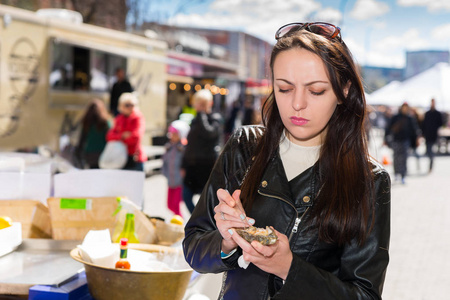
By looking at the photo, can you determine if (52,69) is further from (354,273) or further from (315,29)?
(354,273)

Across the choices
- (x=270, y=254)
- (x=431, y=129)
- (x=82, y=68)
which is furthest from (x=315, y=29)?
(x=431, y=129)

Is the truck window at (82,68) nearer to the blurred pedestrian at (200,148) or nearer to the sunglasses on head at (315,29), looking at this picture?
the blurred pedestrian at (200,148)

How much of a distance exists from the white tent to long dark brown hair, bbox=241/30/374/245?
48.3 ft

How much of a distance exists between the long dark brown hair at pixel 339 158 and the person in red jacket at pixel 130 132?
6.00 metres

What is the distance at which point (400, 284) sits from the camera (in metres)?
5.50

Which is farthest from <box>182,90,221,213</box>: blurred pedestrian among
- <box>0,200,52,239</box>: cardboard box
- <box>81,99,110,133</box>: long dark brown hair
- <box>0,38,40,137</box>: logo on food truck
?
<box>0,200,52,239</box>: cardboard box

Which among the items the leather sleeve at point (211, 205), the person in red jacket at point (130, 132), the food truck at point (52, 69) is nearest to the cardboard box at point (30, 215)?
the leather sleeve at point (211, 205)

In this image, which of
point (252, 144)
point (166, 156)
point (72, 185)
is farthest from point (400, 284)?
point (252, 144)

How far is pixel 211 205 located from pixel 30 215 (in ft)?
4.78

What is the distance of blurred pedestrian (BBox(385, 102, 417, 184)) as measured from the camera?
1224cm

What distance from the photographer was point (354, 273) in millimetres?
1514

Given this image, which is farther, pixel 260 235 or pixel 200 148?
pixel 200 148

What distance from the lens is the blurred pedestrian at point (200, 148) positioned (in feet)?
21.9

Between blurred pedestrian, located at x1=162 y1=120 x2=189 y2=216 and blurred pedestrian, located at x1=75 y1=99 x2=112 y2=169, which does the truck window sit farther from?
blurred pedestrian, located at x1=162 y1=120 x2=189 y2=216
